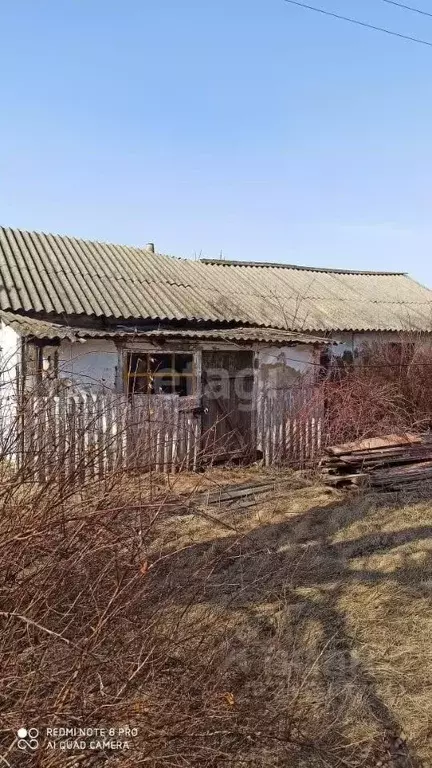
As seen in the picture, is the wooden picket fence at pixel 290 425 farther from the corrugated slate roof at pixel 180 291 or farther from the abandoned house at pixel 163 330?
the corrugated slate roof at pixel 180 291

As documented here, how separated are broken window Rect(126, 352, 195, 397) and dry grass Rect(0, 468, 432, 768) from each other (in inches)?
205

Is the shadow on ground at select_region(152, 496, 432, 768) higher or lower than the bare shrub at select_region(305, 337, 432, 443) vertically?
lower

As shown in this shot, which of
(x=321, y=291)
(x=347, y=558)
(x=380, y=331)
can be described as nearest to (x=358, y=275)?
(x=321, y=291)

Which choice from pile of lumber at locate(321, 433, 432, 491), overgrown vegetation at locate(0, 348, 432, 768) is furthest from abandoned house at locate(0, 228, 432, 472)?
overgrown vegetation at locate(0, 348, 432, 768)

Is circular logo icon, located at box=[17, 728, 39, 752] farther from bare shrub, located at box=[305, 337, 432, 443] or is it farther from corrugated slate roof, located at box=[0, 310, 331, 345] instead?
bare shrub, located at box=[305, 337, 432, 443]

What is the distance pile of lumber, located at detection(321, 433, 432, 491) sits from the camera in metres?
7.78

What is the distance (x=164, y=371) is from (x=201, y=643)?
7701 mm

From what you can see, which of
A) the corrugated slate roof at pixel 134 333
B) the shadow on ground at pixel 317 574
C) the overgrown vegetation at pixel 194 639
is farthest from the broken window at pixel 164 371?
the overgrown vegetation at pixel 194 639

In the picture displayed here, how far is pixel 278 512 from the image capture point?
6.81m

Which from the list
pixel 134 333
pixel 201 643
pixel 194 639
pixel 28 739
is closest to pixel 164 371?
pixel 134 333

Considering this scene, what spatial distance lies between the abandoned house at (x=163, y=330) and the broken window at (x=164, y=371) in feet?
0.06

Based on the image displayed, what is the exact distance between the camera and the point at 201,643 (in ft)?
9.70

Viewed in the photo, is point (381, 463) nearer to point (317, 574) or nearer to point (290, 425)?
point (290, 425)

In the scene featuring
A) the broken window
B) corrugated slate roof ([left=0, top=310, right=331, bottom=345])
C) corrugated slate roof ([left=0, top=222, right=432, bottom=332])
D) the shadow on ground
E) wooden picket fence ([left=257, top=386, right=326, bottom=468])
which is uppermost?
corrugated slate roof ([left=0, top=222, right=432, bottom=332])
